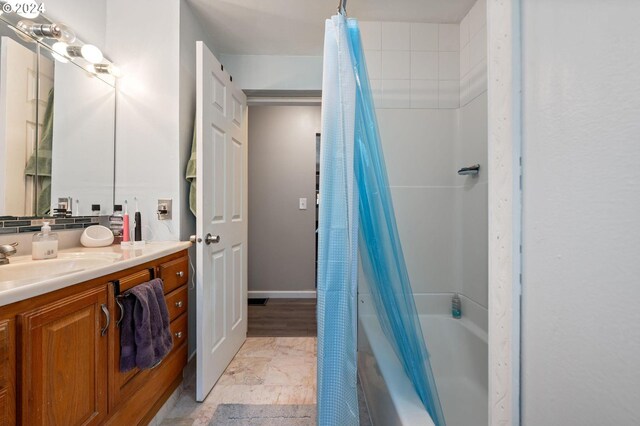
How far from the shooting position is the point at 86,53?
4.90ft

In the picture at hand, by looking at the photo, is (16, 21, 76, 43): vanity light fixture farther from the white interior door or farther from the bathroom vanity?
the bathroom vanity

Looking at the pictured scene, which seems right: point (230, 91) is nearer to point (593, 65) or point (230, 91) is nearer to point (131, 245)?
point (131, 245)

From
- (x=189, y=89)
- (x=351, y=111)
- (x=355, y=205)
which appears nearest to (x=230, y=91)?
(x=189, y=89)

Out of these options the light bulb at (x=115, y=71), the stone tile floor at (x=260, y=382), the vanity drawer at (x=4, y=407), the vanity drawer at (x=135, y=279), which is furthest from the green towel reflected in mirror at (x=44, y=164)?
the stone tile floor at (x=260, y=382)

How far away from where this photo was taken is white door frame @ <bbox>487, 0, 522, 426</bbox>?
43 centimetres

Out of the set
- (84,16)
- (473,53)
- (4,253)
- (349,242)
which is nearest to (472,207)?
(473,53)

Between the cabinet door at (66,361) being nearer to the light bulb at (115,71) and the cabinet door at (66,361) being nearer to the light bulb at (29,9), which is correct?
the light bulb at (29,9)

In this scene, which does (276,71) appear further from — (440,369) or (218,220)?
(440,369)

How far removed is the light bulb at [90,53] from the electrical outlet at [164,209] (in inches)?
32.9

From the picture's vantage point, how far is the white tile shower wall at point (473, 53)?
1.57 meters

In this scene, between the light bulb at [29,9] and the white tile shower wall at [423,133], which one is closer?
the light bulb at [29,9]

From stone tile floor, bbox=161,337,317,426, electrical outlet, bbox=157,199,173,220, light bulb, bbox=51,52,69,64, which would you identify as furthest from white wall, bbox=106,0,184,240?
stone tile floor, bbox=161,337,317,426

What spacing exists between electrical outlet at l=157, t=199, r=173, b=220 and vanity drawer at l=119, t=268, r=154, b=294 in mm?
498

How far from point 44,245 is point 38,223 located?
0.26 m
